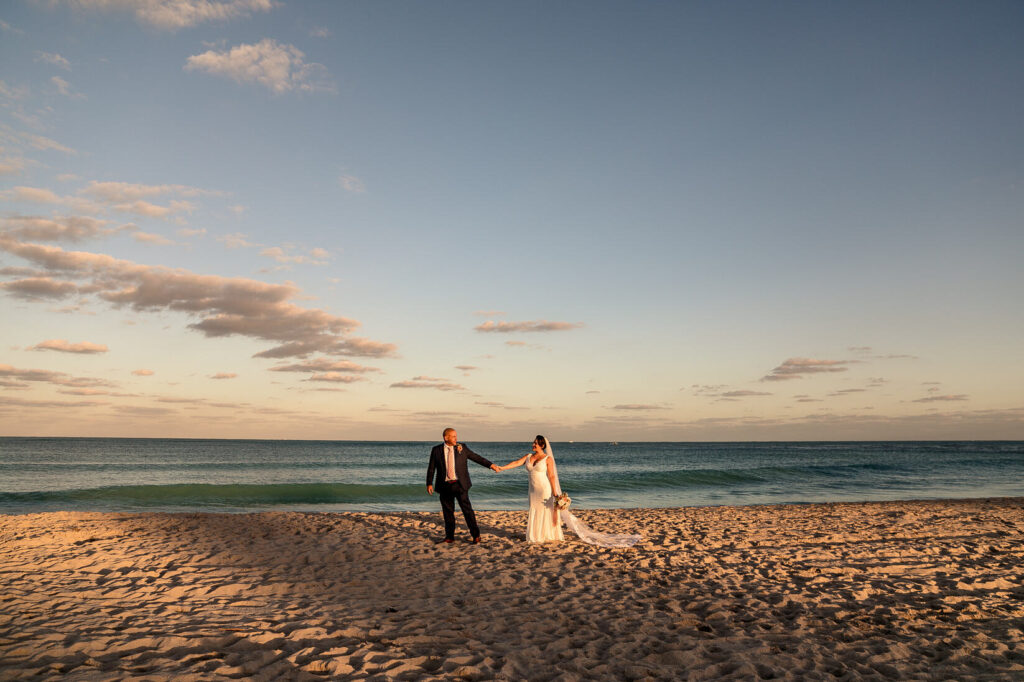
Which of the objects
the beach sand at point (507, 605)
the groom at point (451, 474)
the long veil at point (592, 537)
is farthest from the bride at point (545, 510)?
the groom at point (451, 474)

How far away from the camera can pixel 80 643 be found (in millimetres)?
5410

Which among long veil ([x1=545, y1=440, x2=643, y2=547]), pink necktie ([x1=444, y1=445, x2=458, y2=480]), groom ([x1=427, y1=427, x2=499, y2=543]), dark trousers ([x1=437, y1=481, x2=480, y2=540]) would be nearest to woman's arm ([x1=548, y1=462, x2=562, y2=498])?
long veil ([x1=545, y1=440, x2=643, y2=547])

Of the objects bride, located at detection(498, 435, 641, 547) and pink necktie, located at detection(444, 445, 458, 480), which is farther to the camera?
bride, located at detection(498, 435, 641, 547)

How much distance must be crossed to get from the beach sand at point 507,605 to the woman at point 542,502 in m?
0.39

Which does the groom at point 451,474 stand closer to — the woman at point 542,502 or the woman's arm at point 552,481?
the woman at point 542,502

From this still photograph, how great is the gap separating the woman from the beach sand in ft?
1.27

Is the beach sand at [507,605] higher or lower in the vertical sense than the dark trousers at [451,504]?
lower

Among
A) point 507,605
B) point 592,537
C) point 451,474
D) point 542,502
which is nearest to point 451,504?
point 451,474

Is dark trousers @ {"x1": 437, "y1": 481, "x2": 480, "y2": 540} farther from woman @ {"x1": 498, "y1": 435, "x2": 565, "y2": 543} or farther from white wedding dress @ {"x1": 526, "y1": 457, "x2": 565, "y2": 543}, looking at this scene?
white wedding dress @ {"x1": 526, "y1": 457, "x2": 565, "y2": 543}

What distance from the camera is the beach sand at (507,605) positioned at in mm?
4977

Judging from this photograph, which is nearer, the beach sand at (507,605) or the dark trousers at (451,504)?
the beach sand at (507,605)

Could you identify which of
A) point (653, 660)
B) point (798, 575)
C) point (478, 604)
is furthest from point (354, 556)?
point (798, 575)

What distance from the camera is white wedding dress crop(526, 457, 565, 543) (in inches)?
424

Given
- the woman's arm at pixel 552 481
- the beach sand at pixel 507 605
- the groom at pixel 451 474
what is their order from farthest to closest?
the woman's arm at pixel 552 481 → the groom at pixel 451 474 → the beach sand at pixel 507 605
